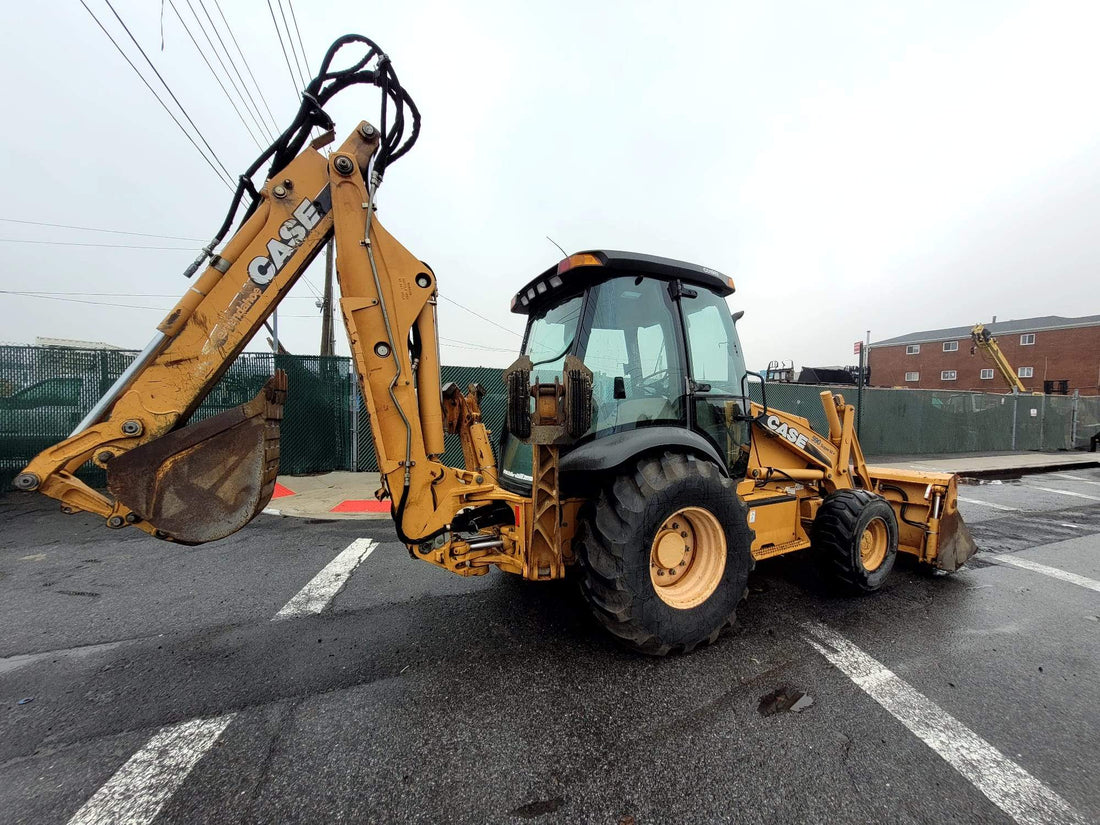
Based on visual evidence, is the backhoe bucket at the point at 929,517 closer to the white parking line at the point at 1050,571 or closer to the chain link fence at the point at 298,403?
the white parking line at the point at 1050,571

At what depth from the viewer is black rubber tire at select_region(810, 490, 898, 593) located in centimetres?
323

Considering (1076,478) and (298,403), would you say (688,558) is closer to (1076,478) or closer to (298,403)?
(298,403)

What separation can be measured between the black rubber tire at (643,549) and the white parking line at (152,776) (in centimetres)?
185

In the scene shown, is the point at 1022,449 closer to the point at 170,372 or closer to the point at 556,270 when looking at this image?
the point at 556,270

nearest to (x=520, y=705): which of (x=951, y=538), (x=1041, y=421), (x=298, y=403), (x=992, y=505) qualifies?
(x=951, y=538)

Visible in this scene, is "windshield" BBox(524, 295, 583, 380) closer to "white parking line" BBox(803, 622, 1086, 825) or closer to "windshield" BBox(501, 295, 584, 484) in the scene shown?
"windshield" BBox(501, 295, 584, 484)

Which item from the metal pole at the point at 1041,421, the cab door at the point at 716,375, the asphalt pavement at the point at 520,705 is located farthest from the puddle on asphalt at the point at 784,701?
the metal pole at the point at 1041,421

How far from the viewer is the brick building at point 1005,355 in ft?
113

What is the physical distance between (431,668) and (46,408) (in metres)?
8.85

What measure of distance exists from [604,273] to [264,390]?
6.82ft

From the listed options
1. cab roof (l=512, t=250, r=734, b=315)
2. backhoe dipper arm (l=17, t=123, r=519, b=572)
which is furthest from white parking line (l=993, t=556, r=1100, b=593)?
backhoe dipper arm (l=17, t=123, r=519, b=572)

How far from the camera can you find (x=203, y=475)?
2.31m

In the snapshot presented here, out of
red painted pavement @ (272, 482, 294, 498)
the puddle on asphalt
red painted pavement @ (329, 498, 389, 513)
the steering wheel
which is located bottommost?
the puddle on asphalt

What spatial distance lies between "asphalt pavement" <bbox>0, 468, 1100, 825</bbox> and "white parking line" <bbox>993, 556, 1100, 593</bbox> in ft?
0.38
